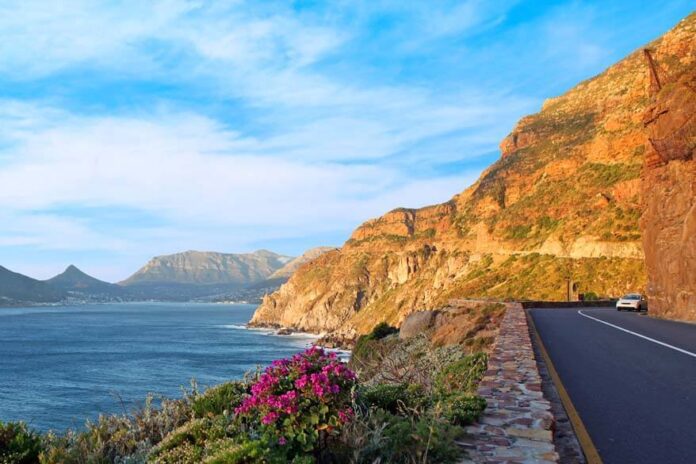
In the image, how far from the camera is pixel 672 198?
2495 cm

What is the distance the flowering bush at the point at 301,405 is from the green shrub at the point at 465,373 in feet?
16.1

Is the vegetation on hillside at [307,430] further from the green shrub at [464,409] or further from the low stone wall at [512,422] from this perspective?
the low stone wall at [512,422]

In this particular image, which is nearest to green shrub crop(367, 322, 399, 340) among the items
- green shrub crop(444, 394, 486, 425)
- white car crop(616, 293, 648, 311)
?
white car crop(616, 293, 648, 311)

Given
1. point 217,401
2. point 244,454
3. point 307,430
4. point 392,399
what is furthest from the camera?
point 217,401

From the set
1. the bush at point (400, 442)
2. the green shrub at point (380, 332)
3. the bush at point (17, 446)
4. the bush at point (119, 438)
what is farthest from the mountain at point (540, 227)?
the bush at point (17, 446)

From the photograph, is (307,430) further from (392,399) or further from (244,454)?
(392,399)

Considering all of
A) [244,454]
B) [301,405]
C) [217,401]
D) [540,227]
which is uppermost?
[540,227]

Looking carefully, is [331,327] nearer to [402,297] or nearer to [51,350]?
[402,297]

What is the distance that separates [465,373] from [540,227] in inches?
2666

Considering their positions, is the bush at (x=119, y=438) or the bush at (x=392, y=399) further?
the bush at (x=119, y=438)

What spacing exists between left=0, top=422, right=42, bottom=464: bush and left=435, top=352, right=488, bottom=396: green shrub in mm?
6798

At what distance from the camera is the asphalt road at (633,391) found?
19.3ft

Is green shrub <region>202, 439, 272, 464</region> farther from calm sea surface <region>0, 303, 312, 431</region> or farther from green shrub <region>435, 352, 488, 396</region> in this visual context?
calm sea surface <region>0, 303, 312, 431</region>

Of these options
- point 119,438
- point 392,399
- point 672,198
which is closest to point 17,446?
point 119,438
